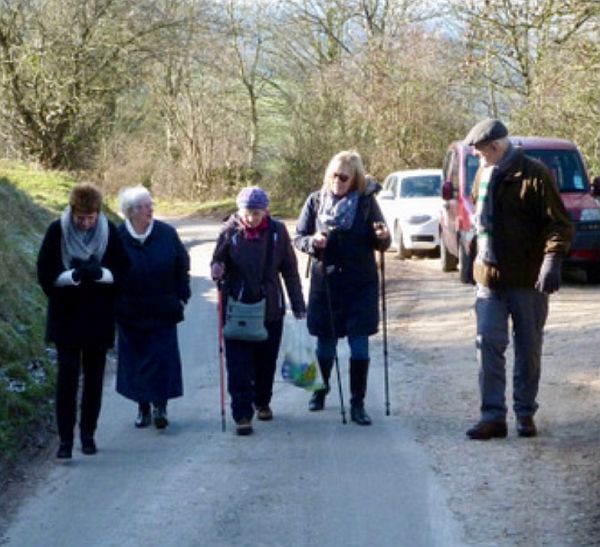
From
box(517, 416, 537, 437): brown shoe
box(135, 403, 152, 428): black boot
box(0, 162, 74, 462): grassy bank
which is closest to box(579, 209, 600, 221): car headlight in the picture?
box(0, 162, 74, 462): grassy bank

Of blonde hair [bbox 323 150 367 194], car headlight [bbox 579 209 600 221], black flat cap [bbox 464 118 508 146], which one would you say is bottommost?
car headlight [bbox 579 209 600 221]

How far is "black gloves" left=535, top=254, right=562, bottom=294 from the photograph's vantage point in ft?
26.6

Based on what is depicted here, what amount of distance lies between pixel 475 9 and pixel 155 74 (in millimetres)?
18292

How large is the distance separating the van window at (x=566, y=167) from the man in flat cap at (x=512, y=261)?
10.2 m

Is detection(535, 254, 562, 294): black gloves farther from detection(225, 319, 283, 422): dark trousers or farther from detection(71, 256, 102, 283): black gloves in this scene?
detection(71, 256, 102, 283): black gloves

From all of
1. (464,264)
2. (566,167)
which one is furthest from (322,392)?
(566,167)

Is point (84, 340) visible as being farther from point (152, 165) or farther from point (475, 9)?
point (152, 165)

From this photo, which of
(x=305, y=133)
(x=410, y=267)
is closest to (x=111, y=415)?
→ (x=410, y=267)

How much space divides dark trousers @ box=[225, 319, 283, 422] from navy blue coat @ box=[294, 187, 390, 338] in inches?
17.7

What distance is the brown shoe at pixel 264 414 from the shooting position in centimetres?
945

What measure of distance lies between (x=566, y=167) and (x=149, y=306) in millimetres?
10762

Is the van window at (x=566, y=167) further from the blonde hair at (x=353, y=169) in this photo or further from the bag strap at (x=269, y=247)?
the bag strap at (x=269, y=247)

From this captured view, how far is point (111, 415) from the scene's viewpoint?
9.92m

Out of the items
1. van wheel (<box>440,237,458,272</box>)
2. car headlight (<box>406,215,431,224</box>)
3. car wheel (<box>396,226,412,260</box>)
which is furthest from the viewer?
car wheel (<box>396,226,412,260</box>)
